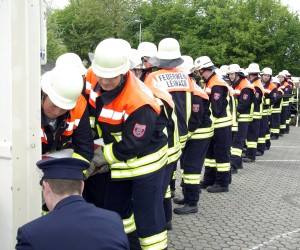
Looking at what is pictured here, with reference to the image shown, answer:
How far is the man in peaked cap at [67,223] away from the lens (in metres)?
1.85

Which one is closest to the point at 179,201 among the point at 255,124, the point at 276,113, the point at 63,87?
the point at 63,87

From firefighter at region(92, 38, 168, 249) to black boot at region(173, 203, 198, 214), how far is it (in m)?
1.89

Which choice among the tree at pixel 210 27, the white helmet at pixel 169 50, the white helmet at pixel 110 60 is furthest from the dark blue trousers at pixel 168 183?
the tree at pixel 210 27

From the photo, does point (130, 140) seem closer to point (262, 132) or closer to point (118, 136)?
point (118, 136)

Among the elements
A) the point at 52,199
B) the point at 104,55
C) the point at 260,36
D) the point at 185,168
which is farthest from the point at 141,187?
the point at 260,36

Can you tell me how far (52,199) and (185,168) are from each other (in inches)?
147

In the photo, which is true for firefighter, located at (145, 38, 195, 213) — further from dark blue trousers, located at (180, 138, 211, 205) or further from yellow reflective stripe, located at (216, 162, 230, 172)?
yellow reflective stripe, located at (216, 162, 230, 172)

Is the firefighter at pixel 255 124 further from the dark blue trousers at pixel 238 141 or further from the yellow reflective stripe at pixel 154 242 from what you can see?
→ the yellow reflective stripe at pixel 154 242

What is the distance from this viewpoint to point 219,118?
673 cm

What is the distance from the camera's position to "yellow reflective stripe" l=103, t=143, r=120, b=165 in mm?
3508

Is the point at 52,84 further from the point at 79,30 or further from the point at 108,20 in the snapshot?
the point at 79,30

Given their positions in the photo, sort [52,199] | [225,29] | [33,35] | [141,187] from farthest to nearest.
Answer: [225,29] → [141,187] → [33,35] → [52,199]

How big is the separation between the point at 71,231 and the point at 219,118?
509cm

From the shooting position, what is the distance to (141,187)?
3566 mm
